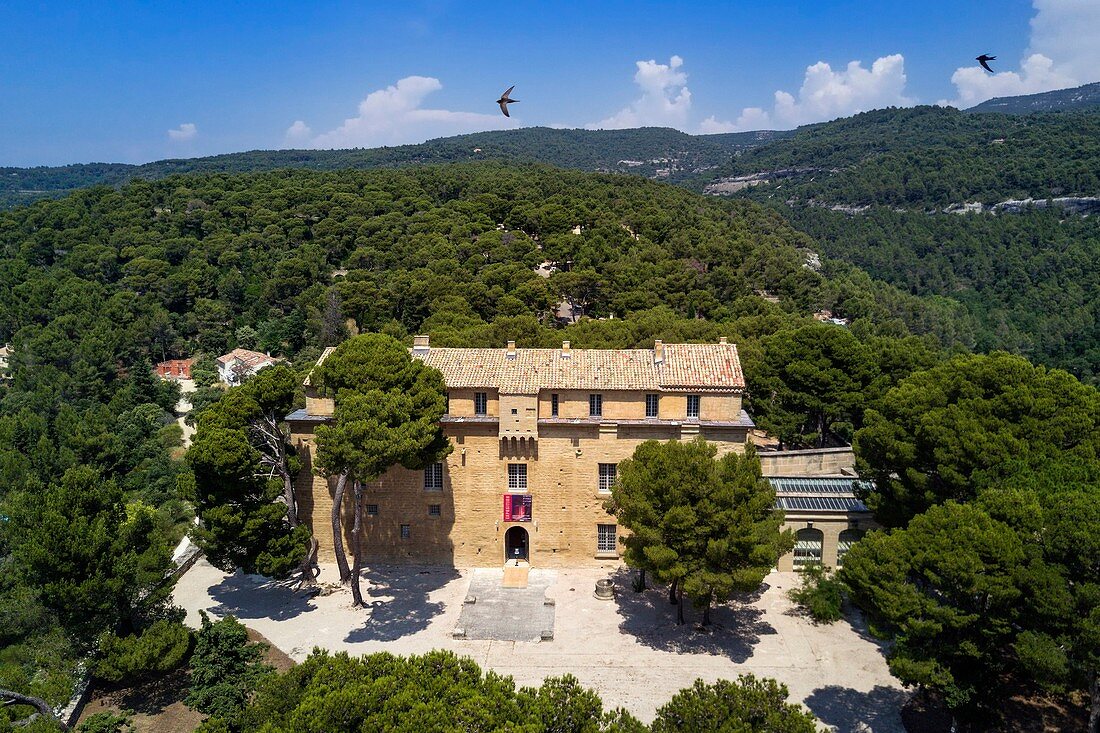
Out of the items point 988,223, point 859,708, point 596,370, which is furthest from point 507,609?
point 988,223

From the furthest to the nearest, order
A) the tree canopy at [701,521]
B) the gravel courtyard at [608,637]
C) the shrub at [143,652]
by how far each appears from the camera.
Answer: the tree canopy at [701,521] < the gravel courtyard at [608,637] < the shrub at [143,652]

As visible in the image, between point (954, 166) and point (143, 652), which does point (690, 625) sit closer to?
point (143, 652)

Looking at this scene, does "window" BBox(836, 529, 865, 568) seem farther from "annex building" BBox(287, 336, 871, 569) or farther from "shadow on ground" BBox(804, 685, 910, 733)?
"shadow on ground" BBox(804, 685, 910, 733)

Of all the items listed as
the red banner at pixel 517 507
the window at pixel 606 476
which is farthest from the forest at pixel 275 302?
the window at pixel 606 476

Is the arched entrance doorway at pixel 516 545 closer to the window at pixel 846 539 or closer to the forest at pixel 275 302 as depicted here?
the forest at pixel 275 302

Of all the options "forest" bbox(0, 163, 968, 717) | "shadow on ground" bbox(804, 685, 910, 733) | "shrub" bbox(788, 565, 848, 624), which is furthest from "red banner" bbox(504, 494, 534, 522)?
"shadow on ground" bbox(804, 685, 910, 733)
